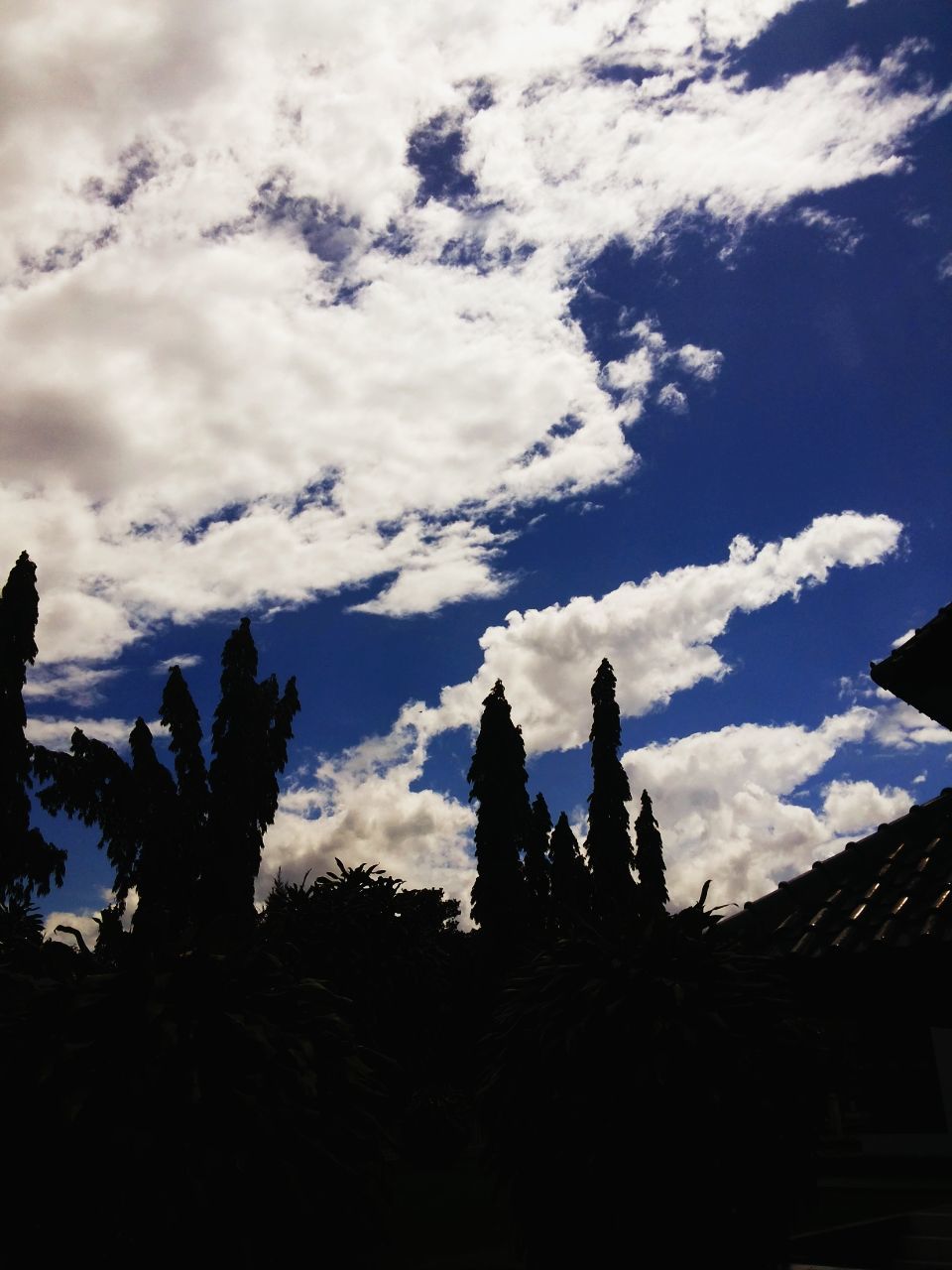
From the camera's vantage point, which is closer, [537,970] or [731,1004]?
[731,1004]

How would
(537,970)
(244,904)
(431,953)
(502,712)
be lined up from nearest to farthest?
1. (537,970)
2. (431,953)
3. (244,904)
4. (502,712)

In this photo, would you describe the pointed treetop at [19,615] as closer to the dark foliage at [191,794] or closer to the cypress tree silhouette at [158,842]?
the dark foliage at [191,794]

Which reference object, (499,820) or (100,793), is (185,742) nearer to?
(100,793)

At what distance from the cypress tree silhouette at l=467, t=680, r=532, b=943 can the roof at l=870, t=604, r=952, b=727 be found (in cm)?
3346

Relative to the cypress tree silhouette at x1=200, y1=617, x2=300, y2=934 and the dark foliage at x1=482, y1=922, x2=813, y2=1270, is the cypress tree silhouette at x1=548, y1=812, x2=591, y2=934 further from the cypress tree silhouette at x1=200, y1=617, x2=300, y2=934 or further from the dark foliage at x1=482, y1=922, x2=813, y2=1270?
the dark foliage at x1=482, y1=922, x2=813, y2=1270

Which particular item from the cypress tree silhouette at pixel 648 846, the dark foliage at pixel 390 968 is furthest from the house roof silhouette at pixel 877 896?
the cypress tree silhouette at pixel 648 846

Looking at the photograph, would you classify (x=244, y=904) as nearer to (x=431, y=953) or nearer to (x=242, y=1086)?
(x=431, y=953)

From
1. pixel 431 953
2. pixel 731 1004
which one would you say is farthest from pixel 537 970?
pixel 431 953

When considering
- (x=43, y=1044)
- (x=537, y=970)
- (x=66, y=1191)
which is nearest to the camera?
(x=66, y=1191)

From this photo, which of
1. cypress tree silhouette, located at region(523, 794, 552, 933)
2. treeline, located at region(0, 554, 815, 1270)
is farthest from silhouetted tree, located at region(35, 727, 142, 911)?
treeline, located at region(0, 554, 815, 1270)

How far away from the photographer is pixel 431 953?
84.4ft

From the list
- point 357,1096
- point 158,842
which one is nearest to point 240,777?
point 158,842

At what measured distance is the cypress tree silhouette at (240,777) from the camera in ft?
127

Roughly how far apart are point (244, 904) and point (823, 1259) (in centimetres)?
3408
